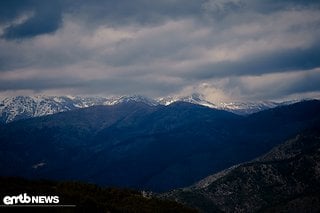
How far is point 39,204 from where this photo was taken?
7613 inches

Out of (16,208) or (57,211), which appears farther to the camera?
(57,211)

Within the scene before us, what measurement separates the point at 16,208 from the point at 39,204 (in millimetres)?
18679

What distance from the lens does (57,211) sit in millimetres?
198500

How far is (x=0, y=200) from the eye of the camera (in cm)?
19962

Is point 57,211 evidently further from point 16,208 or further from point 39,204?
point 16,208

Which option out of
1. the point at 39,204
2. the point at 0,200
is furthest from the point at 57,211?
the point at 0,200

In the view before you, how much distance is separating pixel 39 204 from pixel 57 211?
833 cm

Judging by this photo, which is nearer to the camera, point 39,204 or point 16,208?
point 16,208

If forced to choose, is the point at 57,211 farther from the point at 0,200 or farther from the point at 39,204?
the point at 0,200

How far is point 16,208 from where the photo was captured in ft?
575

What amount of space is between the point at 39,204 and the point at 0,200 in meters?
17.2
